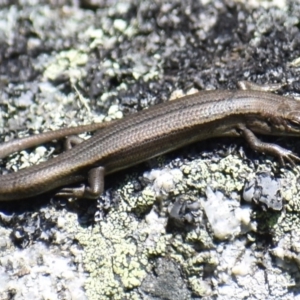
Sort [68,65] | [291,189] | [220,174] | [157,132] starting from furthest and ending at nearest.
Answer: [68,65], [157,132], [220,174], [291,189]

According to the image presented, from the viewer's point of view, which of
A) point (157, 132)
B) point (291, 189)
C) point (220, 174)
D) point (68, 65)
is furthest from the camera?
point (68, 65)

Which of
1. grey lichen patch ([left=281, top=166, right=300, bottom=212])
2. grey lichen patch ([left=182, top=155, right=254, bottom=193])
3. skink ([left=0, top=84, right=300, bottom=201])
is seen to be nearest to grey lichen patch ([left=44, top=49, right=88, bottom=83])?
skink ([left=0, top=84, right=300, bottom=201])

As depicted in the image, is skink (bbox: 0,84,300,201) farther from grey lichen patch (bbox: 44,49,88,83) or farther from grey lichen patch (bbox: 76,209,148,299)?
grey lichen patch (bbox: 44,49,88,83)

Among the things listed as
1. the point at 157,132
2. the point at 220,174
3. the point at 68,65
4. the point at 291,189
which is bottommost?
the point at 291,189

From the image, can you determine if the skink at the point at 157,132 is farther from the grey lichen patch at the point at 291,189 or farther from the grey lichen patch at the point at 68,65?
the grey lichen patch at the point at 68,65

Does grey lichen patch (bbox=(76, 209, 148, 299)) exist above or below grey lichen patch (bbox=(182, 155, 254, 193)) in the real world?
below

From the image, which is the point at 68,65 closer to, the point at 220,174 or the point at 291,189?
the point at 220,174

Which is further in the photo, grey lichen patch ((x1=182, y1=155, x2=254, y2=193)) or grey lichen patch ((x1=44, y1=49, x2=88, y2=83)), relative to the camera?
grey lichen patch ((x1=44, y1=49, x2=88, y2=83))

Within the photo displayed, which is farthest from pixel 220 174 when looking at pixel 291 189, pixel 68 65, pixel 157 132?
pixel 68 65

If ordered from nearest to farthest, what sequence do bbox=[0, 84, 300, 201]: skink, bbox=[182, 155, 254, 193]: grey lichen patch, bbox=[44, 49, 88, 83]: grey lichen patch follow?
1. bbox=[182, 155, 254, 193]: grey lichen patch
2. bbox=[0, 84, 300, 201]: skink
3. bbox=[44, 49, 88, 83]: grey lichen patch
